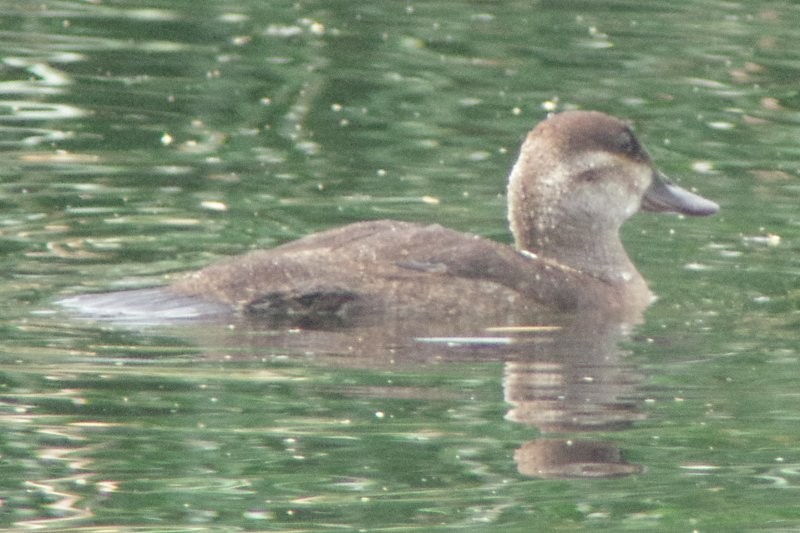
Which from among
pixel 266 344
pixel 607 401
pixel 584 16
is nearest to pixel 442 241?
pixel 266 344

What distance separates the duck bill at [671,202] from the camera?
9609 millimetres

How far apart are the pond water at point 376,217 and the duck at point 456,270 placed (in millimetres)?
195

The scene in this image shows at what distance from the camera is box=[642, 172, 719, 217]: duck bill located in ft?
31.5

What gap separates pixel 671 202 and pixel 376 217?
4.69ft

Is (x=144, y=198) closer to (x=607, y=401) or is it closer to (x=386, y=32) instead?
(x=607, y=401)

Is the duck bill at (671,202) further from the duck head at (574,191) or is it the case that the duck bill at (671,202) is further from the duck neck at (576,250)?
the duck neck at (576,250)

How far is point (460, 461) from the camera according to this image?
6.50 m

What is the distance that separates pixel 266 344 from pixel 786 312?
216 centimetres

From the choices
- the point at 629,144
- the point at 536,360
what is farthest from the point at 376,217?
the point at 536,360

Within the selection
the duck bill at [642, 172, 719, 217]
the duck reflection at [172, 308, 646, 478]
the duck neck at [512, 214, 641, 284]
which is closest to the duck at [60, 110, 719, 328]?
the duck neck at [512, 214, 641, 284]

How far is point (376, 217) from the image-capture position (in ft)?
33.2

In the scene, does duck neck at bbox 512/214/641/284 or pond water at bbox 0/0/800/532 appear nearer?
pond water at bbox 0/0/800/532

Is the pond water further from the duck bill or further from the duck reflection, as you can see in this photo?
the duck bill

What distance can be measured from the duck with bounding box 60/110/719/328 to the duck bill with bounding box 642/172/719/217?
423 mm
